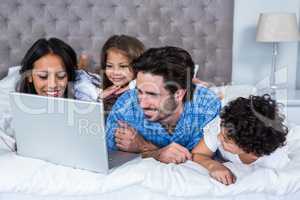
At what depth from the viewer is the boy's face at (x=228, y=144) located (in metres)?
1.37

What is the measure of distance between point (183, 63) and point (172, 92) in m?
0.14

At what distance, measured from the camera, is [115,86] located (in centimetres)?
216

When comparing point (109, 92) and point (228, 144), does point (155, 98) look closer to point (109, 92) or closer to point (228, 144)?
point (228, 144)

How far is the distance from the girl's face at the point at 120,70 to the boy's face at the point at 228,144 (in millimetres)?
878

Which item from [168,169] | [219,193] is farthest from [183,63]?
[219,193]

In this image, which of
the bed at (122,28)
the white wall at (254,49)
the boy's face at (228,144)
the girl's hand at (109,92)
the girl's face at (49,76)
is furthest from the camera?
the white wall at (254,49)

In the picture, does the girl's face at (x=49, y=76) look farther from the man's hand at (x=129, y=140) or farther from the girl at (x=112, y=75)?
the man's hand at (x=129, y=140)

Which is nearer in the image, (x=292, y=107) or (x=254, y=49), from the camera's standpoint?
(x=292, y=107)

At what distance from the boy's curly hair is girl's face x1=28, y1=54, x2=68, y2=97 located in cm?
94

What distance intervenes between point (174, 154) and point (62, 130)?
43 cm

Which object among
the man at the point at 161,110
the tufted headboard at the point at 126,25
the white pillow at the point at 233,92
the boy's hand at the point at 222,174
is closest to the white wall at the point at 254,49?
the tufted headboard at the point at 126,25

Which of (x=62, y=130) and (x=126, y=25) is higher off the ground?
(x=126, y=25)

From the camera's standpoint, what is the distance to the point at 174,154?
4.83 feet

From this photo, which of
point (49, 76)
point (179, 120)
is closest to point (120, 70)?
point (49, 76)
